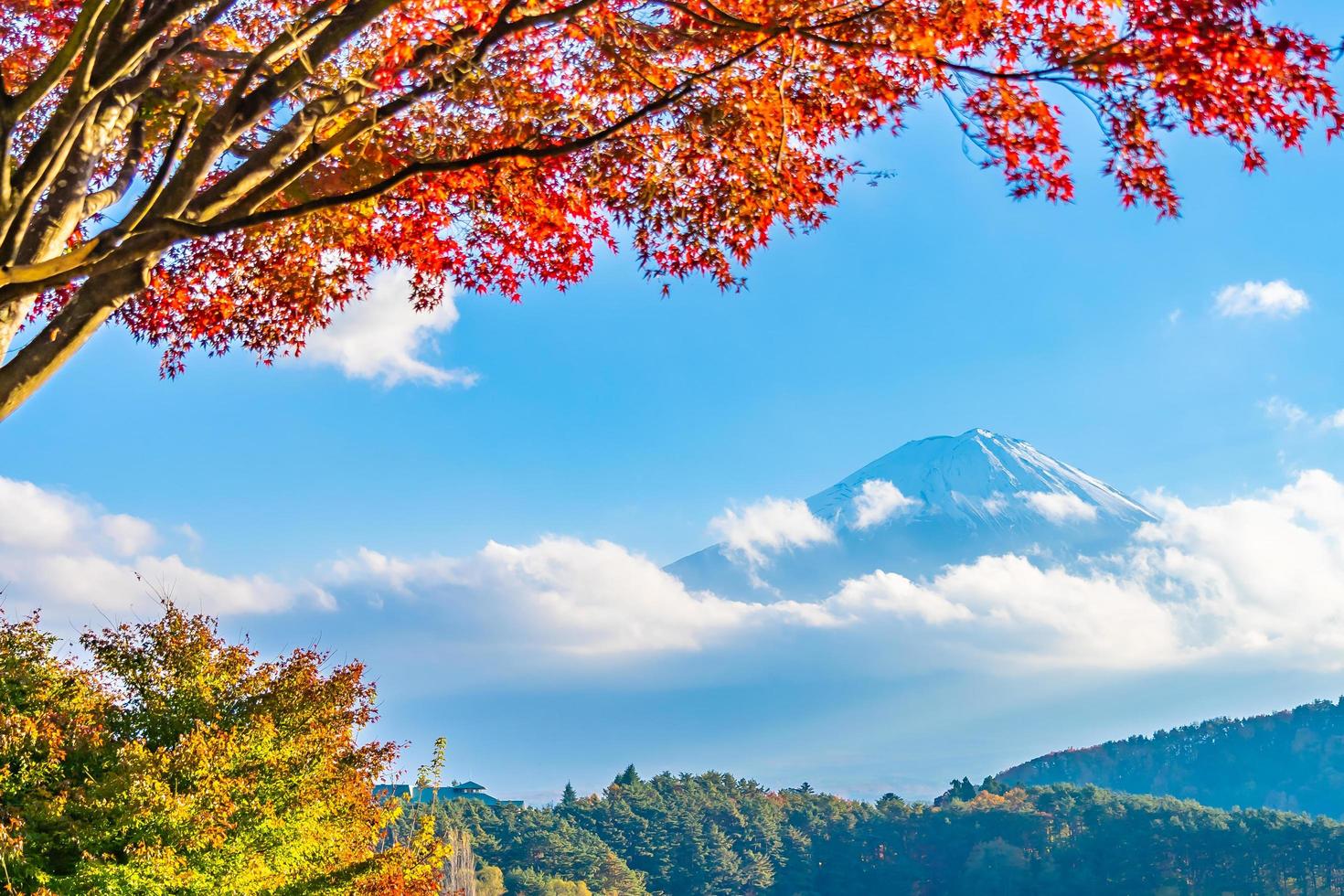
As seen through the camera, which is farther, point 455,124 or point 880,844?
point 880,844

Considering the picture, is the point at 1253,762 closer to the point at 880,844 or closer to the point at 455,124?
the point at 880,844

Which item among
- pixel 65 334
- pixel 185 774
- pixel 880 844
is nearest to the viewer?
pixel 65 334

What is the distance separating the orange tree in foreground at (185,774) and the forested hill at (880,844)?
45.7 metres

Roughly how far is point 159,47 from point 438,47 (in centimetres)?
111

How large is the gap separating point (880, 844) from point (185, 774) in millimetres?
71998

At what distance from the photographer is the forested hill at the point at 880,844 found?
198 ft

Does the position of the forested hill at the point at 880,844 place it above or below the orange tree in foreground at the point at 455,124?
below

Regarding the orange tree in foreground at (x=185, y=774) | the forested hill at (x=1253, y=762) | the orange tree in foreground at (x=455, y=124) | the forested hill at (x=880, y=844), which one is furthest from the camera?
the forested hill at (x=1253, y=762)

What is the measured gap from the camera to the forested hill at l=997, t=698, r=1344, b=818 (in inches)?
4412

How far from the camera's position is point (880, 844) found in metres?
75.8

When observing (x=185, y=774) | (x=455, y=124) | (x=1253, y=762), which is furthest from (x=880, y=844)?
(x=455, y=124)

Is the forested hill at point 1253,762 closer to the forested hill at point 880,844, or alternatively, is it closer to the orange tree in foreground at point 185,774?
the forested hill at point 880,844

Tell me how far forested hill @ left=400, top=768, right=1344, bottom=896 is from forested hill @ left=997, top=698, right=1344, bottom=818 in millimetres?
45501

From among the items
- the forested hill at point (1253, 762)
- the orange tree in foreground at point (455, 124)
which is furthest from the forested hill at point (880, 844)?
the orange tree in foreground at point (455, 124)
